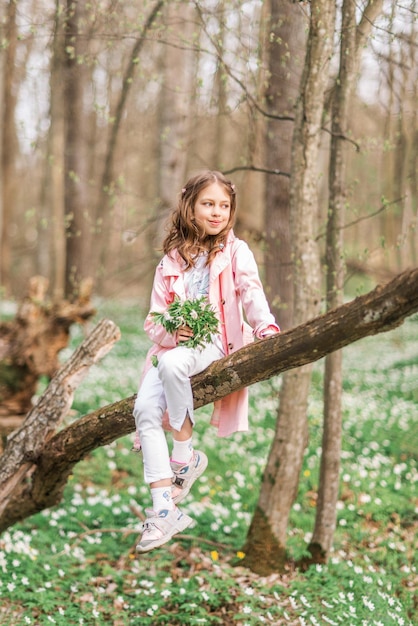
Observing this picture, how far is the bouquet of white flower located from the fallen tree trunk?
0.59 ft

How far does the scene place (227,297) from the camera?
3939 mm

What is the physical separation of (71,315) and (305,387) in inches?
143

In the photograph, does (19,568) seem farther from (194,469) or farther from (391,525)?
(391,525)

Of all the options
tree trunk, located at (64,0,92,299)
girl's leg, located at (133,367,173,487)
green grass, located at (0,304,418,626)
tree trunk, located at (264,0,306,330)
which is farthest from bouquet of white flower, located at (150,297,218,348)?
tree trunk, located at (64,0,92,299)

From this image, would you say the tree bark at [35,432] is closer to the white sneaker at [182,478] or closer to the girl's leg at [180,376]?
the white sneaker at [182,478]

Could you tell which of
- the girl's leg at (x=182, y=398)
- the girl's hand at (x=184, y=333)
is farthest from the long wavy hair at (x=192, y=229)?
the girl's leg at (x=182, y=398)

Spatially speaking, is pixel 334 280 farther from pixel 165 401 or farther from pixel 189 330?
pixel 165 401

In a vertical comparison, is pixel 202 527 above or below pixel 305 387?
below

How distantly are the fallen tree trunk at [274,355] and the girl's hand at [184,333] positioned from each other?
22cm

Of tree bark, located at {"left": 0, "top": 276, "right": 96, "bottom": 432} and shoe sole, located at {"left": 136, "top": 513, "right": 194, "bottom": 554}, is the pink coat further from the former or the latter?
tree bark, located at {"left": 0, "top": 276, "right": 96, "bottom": 432}

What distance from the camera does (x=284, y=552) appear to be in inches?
224

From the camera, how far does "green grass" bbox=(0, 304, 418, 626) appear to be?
4.94 meters

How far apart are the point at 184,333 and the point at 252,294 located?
46cm

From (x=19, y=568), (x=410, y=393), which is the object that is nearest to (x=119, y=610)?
(x=19, y=568)
